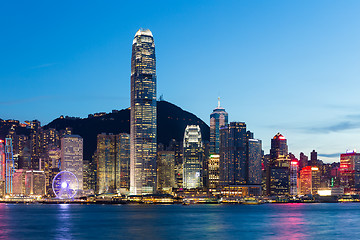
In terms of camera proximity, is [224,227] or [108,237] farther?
[224,227]

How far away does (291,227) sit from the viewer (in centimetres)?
14588

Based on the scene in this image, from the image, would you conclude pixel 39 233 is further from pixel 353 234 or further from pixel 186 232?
pixel 353 234

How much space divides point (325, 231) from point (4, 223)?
271 feet

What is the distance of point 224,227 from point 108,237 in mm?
35168

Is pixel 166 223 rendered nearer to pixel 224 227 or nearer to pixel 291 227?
pixel 224 227

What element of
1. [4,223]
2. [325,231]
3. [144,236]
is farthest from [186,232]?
[4,223]

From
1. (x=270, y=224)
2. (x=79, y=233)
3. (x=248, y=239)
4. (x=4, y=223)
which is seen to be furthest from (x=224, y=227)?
(x=4, y=223)

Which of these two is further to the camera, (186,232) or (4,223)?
(4,223)

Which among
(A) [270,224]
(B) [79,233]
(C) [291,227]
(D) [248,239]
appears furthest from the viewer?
(A) [270,224]

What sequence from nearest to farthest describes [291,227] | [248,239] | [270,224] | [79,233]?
[248,239]
[79,233]
[291,227]
[270,224]

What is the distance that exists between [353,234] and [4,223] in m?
88.8

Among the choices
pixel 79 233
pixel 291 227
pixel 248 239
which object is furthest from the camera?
pixel 291 227

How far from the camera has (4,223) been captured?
517ft

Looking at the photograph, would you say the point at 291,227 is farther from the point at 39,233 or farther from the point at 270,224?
the point at 39,233
